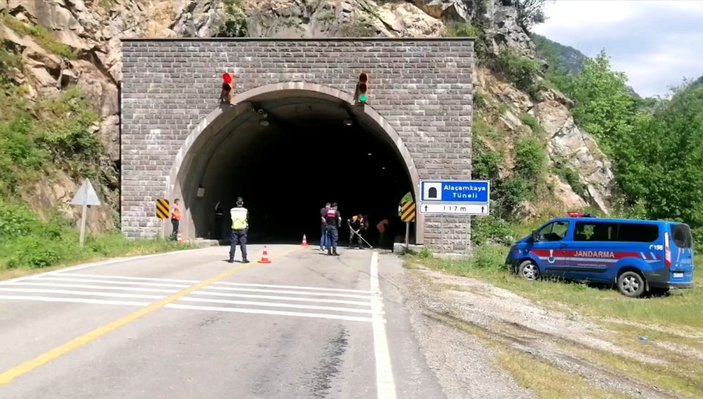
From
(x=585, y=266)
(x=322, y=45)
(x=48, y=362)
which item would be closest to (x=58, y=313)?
(x=48, y=362)

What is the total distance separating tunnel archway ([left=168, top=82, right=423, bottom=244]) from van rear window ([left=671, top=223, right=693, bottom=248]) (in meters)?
9.86

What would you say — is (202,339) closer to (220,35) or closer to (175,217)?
(175,217)

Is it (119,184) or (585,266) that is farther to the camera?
(119,184)

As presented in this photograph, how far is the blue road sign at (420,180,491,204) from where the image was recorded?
24281 millimetres

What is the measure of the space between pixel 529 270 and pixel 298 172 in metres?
28.3

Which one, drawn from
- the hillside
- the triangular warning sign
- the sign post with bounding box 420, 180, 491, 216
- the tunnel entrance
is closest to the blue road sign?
the sign post with bounding box 420, 180, 491, 216

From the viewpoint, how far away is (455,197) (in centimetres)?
2458

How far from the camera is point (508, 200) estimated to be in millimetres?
33500

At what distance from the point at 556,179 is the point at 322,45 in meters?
15.3

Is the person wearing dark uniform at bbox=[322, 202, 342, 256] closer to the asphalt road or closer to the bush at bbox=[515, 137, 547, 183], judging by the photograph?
the asphalt road

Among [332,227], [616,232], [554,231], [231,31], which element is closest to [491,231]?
[332,227]

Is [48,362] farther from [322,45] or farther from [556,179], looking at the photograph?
[556,179]

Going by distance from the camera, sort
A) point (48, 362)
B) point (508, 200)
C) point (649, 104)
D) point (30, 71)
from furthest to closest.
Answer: point (649, 104) < point (508, 200) < point (30, 71) < point (48, 362)

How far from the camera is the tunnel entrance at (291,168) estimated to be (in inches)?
1130
